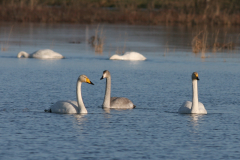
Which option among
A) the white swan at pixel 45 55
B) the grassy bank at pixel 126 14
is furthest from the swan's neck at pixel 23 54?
the grassy bank at pixel 126 14

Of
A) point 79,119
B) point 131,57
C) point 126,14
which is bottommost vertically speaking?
point 79,119

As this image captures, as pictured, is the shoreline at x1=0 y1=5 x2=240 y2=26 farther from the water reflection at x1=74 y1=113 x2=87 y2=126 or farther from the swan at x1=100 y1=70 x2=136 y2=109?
the water reflection at x1=74 y1=113 x2=87 y2=126

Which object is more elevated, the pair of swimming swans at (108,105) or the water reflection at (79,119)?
the pair of swimming swans at (108,105)

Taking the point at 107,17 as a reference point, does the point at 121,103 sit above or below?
below

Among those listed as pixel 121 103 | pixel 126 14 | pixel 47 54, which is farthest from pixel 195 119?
pixel 126 14

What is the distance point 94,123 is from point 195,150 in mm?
2730

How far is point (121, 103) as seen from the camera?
13.0m

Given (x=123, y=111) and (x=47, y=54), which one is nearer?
(x=123, y=111)

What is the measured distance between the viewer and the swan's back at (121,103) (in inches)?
510

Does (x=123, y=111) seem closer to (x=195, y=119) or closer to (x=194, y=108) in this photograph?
(x=194, y=108)

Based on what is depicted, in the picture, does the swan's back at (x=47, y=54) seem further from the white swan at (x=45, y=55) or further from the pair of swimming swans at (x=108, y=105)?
the pair of swimming swans at (x=108, y=105)

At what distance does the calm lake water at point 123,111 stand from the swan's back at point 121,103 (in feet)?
0.75

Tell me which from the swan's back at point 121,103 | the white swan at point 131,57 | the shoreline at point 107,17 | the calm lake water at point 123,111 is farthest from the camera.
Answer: the shoreline at point 107,17

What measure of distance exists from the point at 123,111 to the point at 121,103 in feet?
0.88
